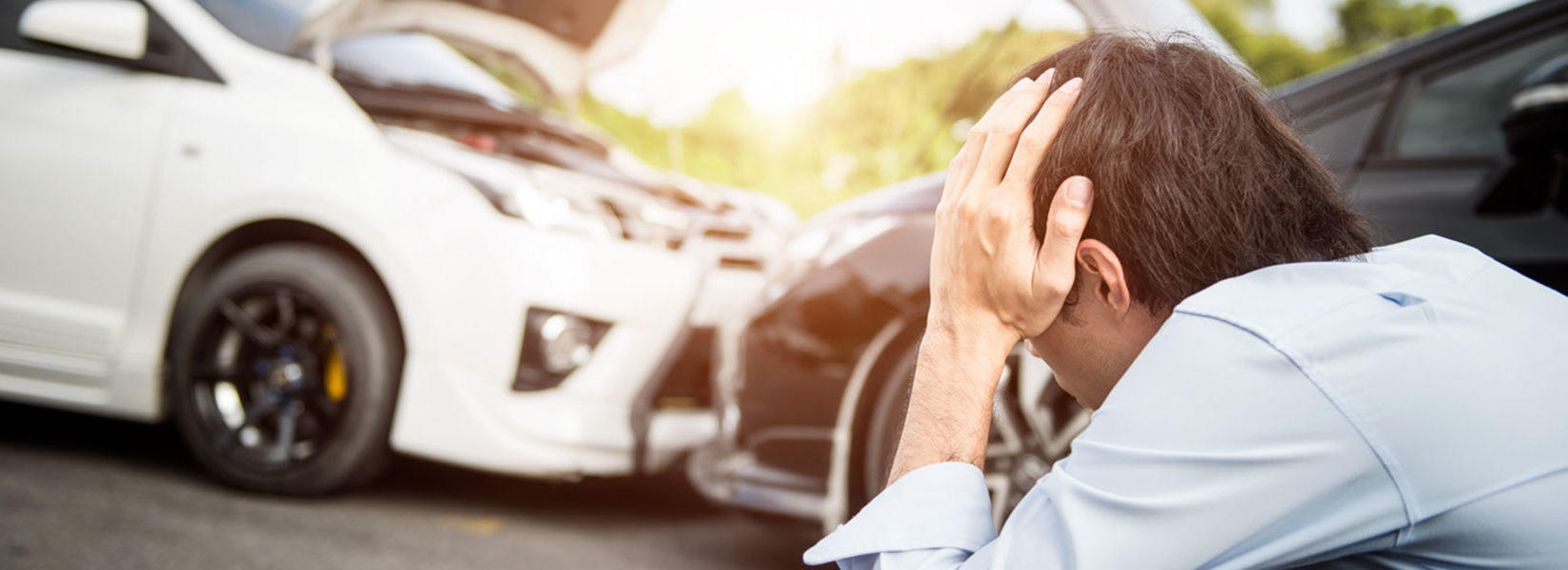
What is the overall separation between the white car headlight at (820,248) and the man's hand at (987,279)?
5.38 ft

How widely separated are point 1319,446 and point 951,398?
39 centimetres

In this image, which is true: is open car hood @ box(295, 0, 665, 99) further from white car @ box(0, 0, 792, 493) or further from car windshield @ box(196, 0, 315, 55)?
white car @ box(0, 0, 792, 493)

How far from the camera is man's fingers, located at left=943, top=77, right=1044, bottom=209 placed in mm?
1293

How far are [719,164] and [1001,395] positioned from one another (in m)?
11.2

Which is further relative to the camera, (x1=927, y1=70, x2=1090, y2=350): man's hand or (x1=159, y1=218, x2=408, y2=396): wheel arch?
(x1=159, y1=218, x2=408, y2=396): wheel arch

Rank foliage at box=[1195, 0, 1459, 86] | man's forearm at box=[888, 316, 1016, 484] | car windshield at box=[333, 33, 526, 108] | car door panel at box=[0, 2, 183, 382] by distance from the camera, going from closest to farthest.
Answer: man's forearm at box=[888, 316, 1016, 484] → car door panel at box=[0, 2, 183, 382] → car windshield at box=[333, 33, 526, 108] → foliage at box=[1195, 0, 1459, 86]

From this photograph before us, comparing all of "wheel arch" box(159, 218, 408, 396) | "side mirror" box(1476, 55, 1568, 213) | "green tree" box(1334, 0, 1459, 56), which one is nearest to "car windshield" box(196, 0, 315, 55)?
"wheel arch" box(159, 218, 408, 396)

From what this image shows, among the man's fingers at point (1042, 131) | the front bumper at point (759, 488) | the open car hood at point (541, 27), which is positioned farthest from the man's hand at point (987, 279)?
the open car hood at point (541, 27)

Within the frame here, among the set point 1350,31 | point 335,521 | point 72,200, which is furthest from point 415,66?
point 1350,31

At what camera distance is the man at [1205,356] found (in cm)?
97

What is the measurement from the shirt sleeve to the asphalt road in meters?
1.93

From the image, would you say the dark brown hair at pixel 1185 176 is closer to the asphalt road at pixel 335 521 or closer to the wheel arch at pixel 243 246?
the asphalt road at pixel 335 521

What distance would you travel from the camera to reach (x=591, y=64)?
5121 mm

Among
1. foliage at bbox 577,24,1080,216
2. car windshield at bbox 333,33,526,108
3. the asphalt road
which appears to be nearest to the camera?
the asphalt road
